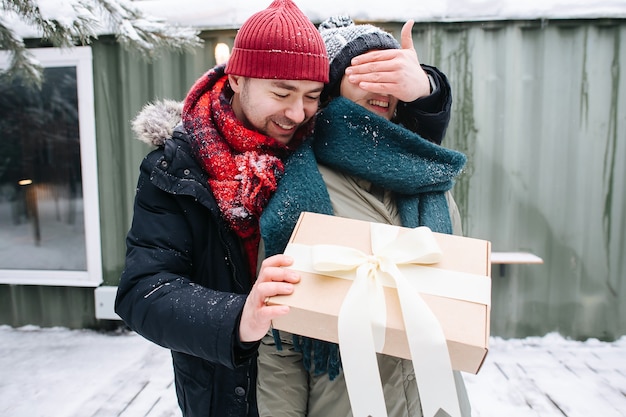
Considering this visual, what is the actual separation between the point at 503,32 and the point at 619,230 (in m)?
1.73

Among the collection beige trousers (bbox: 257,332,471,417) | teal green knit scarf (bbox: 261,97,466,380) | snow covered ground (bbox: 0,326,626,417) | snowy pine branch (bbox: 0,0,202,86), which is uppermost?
snowy pine branch (bbox: 0,0,202,86)

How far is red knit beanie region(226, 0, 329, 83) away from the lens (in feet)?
3.53

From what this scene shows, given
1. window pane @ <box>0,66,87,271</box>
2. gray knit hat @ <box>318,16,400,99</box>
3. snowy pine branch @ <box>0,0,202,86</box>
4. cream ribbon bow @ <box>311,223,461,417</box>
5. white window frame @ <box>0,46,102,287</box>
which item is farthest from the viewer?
window pane @ <box>0,66,87,271</box>

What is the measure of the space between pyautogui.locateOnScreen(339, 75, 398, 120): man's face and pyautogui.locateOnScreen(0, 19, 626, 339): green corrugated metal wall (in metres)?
2.30

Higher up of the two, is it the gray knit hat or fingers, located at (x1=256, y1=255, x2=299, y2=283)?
the gray knit hat

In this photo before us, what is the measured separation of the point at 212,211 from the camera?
1.04 metres

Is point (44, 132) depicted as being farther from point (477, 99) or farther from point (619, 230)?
point (619, 230)

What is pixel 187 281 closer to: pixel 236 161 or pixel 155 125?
pixel 236 161

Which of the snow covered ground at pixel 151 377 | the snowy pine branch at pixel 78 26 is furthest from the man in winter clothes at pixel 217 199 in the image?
the snow covered ground at pixel 151 377

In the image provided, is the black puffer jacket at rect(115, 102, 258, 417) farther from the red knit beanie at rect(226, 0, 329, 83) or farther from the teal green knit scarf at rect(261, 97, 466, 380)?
the red knit beanie at rect(226, 0, 329, 83)

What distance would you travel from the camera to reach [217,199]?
1.06m

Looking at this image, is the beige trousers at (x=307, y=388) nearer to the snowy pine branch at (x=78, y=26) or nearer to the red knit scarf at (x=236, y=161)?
the red knit scarf at (x=236, y=161)

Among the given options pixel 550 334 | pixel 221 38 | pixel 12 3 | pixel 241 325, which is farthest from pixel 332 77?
pixel 550 334

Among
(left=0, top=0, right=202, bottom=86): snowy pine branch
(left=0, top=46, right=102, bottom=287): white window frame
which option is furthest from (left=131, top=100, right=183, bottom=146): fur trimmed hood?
(left=0, top=46, right=102, bottom=287): white window frame
